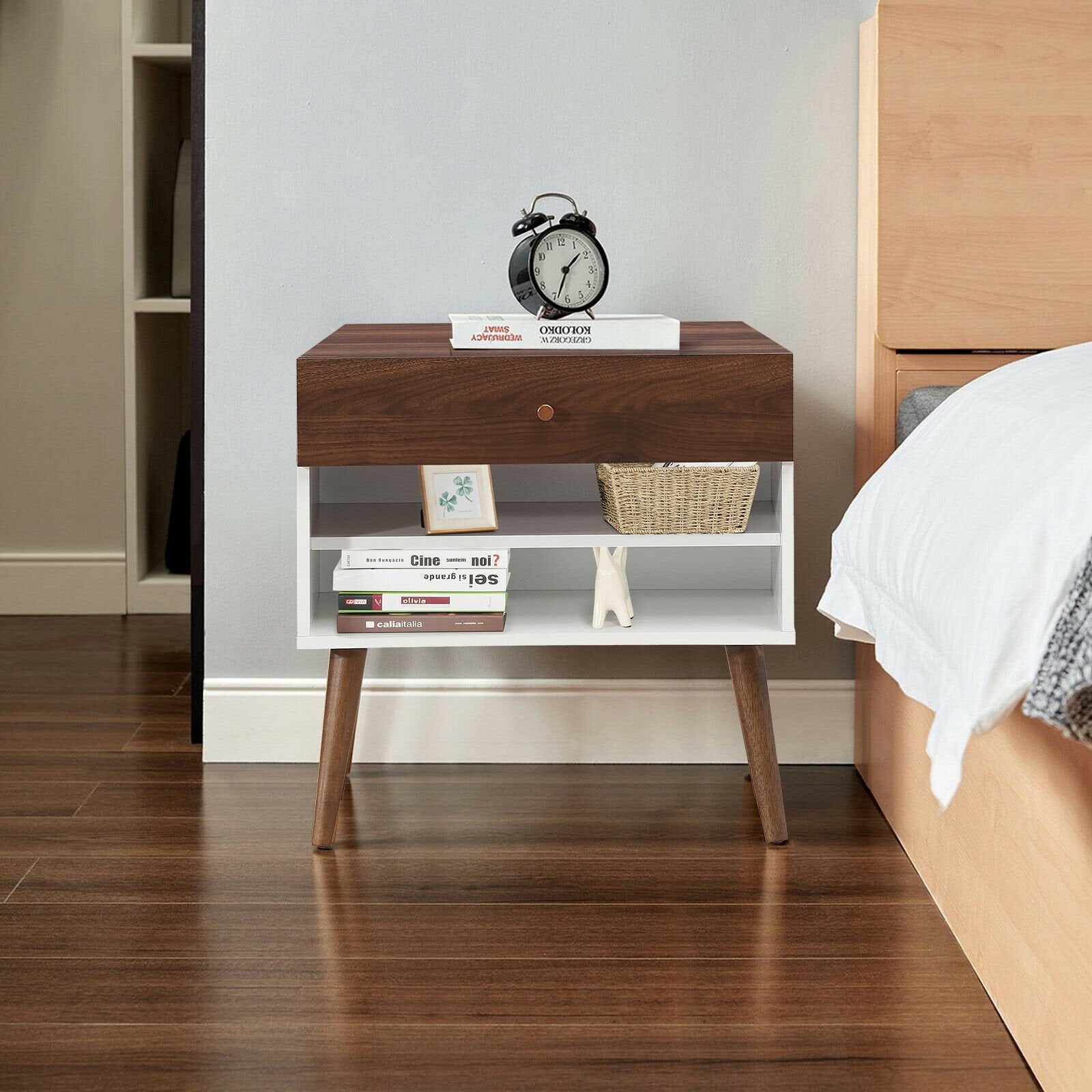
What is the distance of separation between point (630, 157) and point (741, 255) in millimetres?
229

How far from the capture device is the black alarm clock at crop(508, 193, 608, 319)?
65.0 inches

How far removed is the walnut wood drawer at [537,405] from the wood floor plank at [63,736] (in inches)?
32.4

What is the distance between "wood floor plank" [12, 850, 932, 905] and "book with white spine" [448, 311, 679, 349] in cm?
67

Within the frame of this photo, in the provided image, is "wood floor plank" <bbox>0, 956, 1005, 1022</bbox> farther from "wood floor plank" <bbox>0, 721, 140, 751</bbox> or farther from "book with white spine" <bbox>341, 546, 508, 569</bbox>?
"wood floor plank" <bbox>0, 721, 140, 751</bbox>

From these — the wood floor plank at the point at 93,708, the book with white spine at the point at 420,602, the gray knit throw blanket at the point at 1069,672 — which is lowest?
the wood floor plank at the point at 93,708

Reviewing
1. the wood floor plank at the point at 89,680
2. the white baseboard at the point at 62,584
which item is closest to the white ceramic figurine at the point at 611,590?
the wood floor plank at the point at 89,680

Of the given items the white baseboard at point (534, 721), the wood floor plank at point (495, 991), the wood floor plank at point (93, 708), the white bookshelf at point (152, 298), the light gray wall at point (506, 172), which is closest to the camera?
the wood floor plank at point (495, 991)

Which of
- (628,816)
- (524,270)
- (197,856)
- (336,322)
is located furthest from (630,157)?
(197,856)

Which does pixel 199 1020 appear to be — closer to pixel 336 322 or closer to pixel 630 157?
pixel 336 322

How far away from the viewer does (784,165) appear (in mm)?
1949

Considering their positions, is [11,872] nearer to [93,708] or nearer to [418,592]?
[418,592]

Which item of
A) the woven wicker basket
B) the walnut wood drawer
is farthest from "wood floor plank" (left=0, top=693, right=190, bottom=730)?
the woven wicker basket

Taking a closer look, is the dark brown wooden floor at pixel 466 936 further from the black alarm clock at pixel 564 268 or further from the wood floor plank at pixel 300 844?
the black alarm clock at pixel 564 268

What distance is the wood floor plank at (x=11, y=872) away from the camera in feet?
5.12
